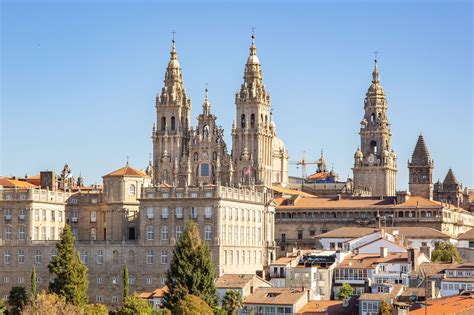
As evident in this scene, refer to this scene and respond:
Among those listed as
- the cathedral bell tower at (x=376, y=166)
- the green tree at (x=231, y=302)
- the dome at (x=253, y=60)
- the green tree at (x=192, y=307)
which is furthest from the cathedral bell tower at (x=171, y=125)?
the green tree at (x=192, y=307)

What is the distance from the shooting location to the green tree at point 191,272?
4611 inches

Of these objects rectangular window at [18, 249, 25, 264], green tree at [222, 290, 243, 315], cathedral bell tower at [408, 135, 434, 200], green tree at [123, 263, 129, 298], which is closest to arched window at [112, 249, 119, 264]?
green tree at [123, 263, 129, 298]

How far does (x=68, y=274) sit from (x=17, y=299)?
6.26 meters

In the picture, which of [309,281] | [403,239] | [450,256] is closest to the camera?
[309,281]

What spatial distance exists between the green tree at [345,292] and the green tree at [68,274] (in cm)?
2179

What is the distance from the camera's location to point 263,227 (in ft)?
470

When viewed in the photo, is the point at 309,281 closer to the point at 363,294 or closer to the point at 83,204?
the point at 363,294

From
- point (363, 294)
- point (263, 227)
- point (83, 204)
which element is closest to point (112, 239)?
point (83, 204)

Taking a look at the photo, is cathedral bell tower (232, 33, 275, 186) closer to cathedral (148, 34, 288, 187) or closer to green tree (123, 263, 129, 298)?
cathedral (148, 34, 288, 187)

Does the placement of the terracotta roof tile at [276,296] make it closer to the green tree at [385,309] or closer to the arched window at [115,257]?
the green tree at [385,309]

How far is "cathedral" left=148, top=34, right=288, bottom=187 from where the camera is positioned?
17925 cm

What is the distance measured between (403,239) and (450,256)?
35.1 ft

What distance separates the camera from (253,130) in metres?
181

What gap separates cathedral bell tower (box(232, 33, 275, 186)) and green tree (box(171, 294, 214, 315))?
217ft
